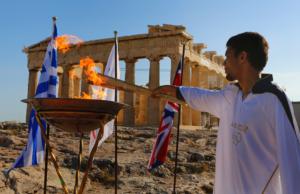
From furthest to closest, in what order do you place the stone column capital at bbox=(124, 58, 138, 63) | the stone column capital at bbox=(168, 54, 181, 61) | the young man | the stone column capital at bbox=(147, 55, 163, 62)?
1. the stone column capital at bbox=(124, 58, 138, 63)
2. the stone column capital at bbox=(147, 55, 163, 62)
3. the stone column capital at bbox=(168, 54, 181, 61)
4. the young man

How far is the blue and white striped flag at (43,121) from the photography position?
5570 mm

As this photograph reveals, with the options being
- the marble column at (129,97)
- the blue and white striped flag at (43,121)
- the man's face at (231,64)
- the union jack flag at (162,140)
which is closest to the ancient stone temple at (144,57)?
the marble column at (129,97)

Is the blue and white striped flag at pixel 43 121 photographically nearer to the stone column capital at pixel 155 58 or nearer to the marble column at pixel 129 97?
the stone column capital at pixel 155 58

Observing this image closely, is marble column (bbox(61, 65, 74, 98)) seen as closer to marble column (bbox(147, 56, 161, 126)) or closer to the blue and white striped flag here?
marble column (bbox(147, 56, 161, 126))

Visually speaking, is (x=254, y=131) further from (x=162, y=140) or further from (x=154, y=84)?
(x=154, y=84)

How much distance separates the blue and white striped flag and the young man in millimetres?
3245

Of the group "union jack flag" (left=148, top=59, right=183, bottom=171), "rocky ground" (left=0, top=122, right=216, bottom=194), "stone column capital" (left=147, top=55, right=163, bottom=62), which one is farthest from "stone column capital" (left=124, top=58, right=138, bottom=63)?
"union jack flag" (left=148, top=59, right=183, bottom=171)

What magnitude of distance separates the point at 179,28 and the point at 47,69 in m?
26.4

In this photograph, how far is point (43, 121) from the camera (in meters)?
5.70

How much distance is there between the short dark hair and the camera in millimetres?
2838

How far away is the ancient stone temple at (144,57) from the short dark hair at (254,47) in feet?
88.5

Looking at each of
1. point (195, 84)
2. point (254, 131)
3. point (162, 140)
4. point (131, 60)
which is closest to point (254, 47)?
point (254, 131)

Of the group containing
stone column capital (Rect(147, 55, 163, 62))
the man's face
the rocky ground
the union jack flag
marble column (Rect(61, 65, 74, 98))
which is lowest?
→ the rocky ground

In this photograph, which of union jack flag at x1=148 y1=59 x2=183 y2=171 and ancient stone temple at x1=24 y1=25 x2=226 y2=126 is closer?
union jack flag at x1=148 y1=59 x2=183 y2=171
